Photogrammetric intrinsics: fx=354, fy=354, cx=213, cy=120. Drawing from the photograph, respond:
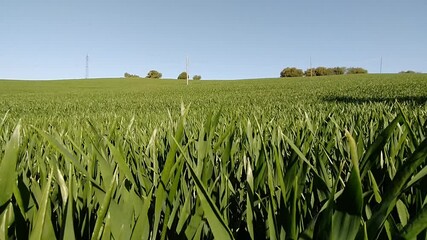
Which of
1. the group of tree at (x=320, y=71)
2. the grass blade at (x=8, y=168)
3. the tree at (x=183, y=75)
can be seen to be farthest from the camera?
the tree at (x=183, y=75)

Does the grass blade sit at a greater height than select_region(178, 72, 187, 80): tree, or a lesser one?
lesser

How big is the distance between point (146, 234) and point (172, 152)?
0.13 metres

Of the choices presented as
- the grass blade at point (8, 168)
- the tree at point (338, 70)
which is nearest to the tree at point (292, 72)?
the tree at point (338, 70)

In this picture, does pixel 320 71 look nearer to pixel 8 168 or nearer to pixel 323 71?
pixel 323 71

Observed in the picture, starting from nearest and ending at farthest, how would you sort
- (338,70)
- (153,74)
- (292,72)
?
(338,70), (292,72), (153,74)

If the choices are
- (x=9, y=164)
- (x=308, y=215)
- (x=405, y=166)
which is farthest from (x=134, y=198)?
(x=405, y=166)

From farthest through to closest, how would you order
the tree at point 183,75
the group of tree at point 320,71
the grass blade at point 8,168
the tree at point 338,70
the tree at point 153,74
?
the tree at point 153,74 → the tree at point 183,75 → the tree at point 338,70 → the group of tree at point 320,71 → the grass blade at point 8,168

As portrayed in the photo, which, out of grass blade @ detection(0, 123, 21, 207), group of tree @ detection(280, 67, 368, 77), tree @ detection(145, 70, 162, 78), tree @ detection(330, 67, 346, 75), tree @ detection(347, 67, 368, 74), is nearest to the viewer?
grass blade @ detection(0, 123, 21, 207)

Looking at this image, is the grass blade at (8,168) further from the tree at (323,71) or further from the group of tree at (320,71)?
the tree at (323,71)

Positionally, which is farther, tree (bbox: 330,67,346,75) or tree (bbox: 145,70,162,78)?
tree (bbox: 145,70,162,78)

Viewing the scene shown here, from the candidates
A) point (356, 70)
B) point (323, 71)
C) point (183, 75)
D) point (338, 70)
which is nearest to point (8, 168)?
point (323, 71)

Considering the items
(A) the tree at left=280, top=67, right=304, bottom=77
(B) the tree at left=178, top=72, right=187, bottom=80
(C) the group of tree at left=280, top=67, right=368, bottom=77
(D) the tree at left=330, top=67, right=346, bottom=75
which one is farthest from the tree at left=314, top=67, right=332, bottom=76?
(B) the tree at left=178, top=72, right=187, bottom=80

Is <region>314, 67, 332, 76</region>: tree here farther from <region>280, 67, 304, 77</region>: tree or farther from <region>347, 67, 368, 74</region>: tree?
<region>347, 67, 368, 74</region>: tree

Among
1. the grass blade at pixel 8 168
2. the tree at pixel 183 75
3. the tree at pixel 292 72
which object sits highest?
the tree at pixel 292 72
